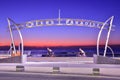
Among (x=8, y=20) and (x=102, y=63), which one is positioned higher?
(x=8, y=20)

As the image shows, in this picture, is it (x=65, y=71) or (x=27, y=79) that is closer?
(x=27, y=79)

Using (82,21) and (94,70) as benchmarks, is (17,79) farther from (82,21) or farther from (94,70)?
(82,21)

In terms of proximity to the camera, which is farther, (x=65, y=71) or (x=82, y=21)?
(x=82, y=21)

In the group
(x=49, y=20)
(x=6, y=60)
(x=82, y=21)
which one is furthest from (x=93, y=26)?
(x=6, y=60)

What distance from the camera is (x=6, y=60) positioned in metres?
32.7

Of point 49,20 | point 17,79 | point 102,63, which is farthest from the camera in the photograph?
point 49,20

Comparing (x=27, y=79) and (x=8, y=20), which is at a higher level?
(x=8, y=20)

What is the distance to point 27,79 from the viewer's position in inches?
719

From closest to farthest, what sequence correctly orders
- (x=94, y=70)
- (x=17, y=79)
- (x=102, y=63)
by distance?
(x=17, y=79) < (x=94, y=70) < (x=102, y=63)

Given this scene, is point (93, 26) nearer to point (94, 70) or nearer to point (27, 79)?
point (94, 70)

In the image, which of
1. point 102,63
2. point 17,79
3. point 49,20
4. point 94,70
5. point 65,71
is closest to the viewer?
point 17,79

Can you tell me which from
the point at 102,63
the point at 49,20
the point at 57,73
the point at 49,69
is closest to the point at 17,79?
the point at 57,73

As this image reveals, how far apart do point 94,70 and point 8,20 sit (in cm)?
1637

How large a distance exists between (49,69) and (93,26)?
467 inches
